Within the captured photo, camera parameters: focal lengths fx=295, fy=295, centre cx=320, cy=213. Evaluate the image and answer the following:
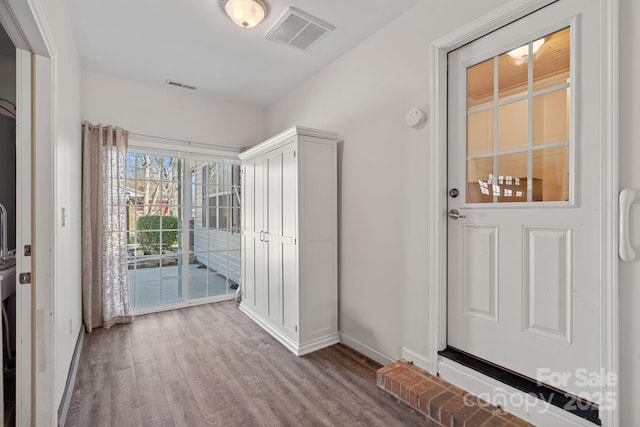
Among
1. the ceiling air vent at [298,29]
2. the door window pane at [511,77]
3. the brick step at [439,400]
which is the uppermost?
the ceiling air vent at [298,29]

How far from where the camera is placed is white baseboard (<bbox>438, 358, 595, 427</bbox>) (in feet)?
4.67

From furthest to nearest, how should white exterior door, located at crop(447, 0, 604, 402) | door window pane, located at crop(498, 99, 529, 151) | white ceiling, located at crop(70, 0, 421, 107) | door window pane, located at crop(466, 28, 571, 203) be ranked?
1. white ceiling, located at crop(70, 0, 421, 107)
2. door window pane, located at crop(498, 99, 529, 151)
3. door window pane, located at crop(466, 28, 571, 203)
4. white exterior door, located at crop(447, 0, 604, 402)

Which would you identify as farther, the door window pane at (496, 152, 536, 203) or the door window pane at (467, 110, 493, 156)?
the door window pane at (467, 110, 493, 156)

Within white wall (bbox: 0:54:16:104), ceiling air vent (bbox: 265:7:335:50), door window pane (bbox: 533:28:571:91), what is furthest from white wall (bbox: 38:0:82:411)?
door window pane (bbox: 533:28:571:91)

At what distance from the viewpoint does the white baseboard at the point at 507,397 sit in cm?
142

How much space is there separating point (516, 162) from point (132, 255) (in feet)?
12.6

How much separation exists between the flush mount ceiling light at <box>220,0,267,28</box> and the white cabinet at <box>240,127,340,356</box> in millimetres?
835

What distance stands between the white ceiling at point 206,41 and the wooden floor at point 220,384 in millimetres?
2681

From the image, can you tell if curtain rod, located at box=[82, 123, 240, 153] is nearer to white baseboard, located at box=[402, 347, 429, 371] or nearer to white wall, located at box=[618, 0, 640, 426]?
white baseboard, located at box=[402, 347, 429, 371]

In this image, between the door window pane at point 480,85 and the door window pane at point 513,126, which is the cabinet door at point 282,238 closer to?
the door window pane at point 480,85

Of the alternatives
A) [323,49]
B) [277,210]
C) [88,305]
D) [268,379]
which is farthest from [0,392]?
[323,49]

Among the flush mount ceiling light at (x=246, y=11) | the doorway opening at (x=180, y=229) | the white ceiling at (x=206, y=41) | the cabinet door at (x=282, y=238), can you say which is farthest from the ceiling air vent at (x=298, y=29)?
the doorway opening at (x=180, y=229)

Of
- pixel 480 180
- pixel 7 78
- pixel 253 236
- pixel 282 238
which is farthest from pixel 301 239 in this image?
pixel 7 78

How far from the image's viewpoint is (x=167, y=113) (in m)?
3.56
